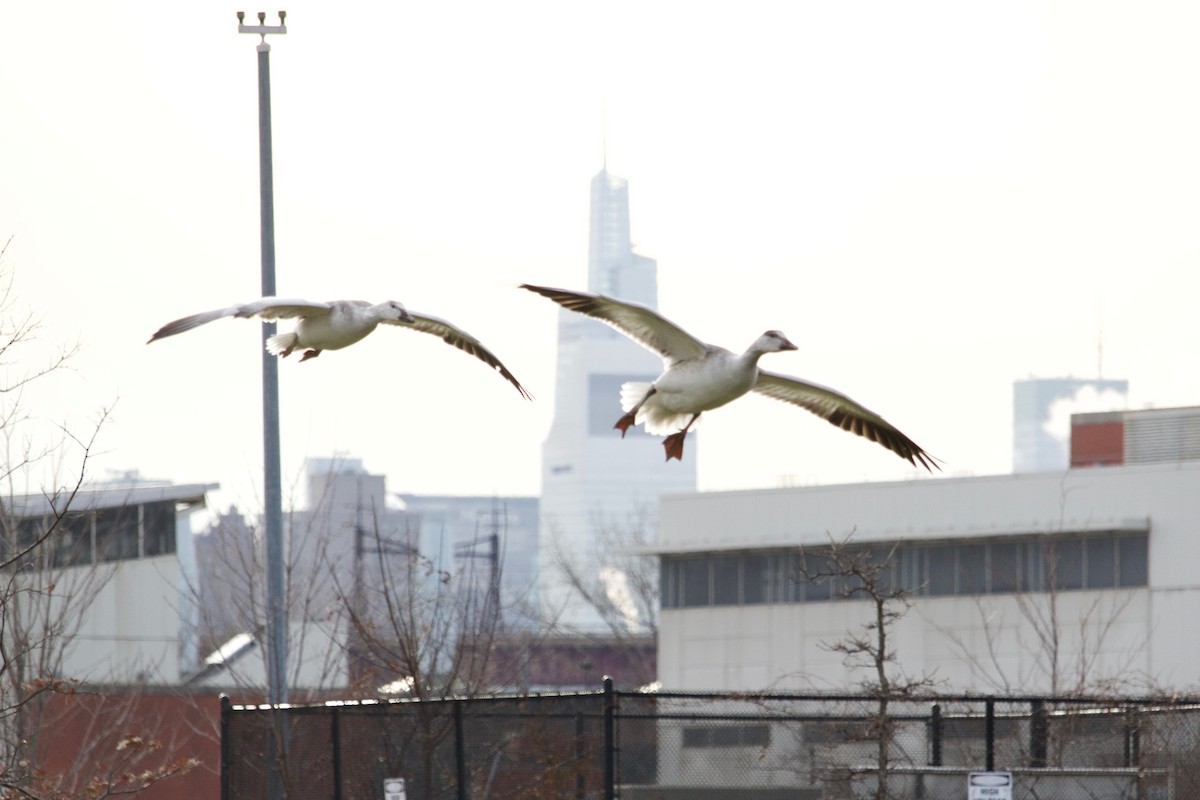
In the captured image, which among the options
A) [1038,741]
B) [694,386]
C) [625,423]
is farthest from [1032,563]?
[625,423]

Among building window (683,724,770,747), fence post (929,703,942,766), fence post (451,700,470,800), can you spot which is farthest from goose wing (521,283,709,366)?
building window (683,724,770,747)

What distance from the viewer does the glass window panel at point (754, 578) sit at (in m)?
42.8

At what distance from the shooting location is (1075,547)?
3850cm

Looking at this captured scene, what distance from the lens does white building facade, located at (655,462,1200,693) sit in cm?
3731

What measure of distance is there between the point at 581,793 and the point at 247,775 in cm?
275

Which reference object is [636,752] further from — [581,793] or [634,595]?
[634,595]

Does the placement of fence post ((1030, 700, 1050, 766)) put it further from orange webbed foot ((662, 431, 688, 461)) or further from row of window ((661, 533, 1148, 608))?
row of window ((661, 533, 1148, 608))

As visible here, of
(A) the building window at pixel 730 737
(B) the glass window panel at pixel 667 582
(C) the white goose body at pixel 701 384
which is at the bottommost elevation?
(A) the building window at pixel 730 737

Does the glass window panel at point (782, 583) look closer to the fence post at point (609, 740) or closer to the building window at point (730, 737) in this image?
the building window at point (730, 737)

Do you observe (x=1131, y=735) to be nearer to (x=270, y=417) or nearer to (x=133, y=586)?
(x=270, y=417)

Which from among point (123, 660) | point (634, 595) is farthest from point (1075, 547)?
point (634, 595)

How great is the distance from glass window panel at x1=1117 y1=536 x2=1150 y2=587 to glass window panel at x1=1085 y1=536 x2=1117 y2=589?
12 centimetres

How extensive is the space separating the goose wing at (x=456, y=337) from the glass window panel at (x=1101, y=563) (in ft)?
80.9

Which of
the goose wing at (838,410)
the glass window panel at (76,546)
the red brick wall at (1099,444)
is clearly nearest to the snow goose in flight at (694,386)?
the goose wing at (838,410)
